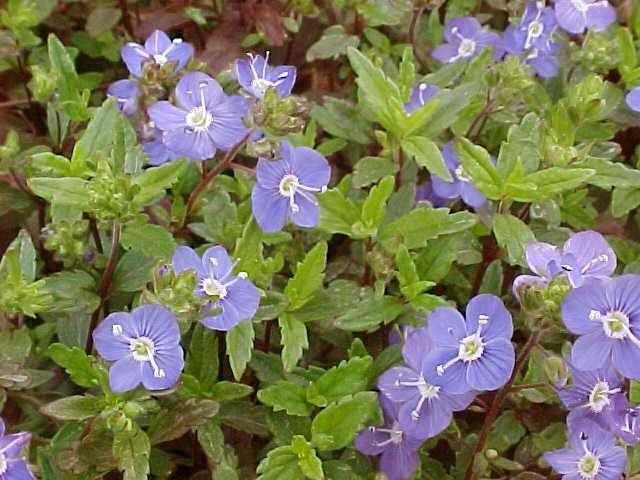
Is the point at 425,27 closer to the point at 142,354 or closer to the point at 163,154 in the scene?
the point at 163,154

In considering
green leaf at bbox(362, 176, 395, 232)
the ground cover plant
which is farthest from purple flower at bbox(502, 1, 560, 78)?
green leaf at bbox(362, 176, 395, 232)

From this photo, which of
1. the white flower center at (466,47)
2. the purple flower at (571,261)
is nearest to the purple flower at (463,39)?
the white flower center at (466,47)

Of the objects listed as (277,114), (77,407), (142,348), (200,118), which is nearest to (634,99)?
(277,114)

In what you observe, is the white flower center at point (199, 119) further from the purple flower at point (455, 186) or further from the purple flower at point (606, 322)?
the purple flower at point (606, 322)

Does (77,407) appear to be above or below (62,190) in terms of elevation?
below

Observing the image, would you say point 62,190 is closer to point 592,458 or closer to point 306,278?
point 306,278
